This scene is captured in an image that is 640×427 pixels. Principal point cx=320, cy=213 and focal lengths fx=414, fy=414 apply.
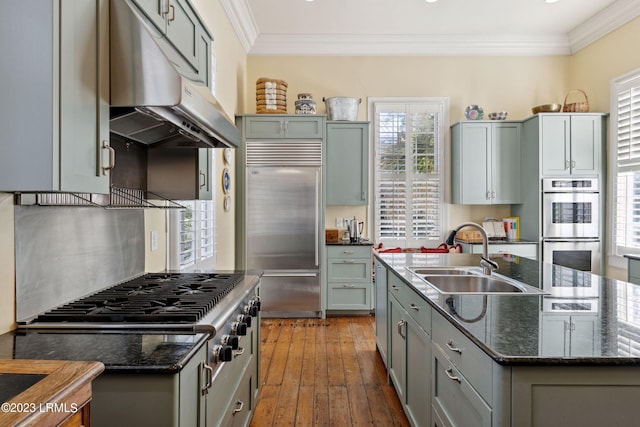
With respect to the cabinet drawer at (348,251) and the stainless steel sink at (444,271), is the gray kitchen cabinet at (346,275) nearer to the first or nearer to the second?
the cabinet drawer at (348,251)

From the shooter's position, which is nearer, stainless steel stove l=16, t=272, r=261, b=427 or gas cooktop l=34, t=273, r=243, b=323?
stainless steel stove l=16, t=272, r=261, b=427

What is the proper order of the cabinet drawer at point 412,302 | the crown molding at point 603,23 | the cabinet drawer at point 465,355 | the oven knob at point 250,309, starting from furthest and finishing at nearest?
the crown molding at point 603,23, the oven knob at point 250,309, the cabinet drawer at point 412,302, the cabinet drawer at point 465,355

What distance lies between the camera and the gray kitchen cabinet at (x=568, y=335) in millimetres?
1148

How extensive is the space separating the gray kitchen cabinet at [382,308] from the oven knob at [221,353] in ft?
5.42

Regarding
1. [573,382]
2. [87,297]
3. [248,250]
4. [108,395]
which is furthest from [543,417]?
[248,250]

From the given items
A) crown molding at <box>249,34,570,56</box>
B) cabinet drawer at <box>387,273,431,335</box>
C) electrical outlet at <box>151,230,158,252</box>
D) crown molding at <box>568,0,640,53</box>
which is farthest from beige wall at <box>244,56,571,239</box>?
electrical outlet at <box>151,230,158,252</box>

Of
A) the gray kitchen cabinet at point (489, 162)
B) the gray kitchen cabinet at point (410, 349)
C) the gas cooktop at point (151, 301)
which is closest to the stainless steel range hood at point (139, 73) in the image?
the gas cooktop at point (151, 301)

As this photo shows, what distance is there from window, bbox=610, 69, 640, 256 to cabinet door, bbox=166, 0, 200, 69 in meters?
4.38

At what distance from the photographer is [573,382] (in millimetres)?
1120

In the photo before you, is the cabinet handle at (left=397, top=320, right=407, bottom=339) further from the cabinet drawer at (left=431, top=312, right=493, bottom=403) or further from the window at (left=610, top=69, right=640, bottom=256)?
the window at (left=610, top=69, right=640, bottom=256)

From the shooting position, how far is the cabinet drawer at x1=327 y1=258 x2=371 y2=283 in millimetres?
4789

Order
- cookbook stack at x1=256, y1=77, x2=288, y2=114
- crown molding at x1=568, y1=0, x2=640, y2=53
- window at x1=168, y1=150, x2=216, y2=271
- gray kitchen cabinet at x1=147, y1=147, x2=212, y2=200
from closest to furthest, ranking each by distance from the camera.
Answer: gray kitchen cabinet at x1=147, y1=147, x2=212, y2=200, window at x1=168, y1=150, x2=216, y2=271, crown molding at x1=568, y1=0, x2=640, y2=53, cookbook stack at x1=256, y1=77, x2=288, y2=114

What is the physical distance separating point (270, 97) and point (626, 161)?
3.94 metres

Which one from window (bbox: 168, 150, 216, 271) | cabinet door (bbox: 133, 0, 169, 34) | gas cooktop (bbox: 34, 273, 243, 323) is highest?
cabinet door (bbox: 133, 0, 169, 34)
